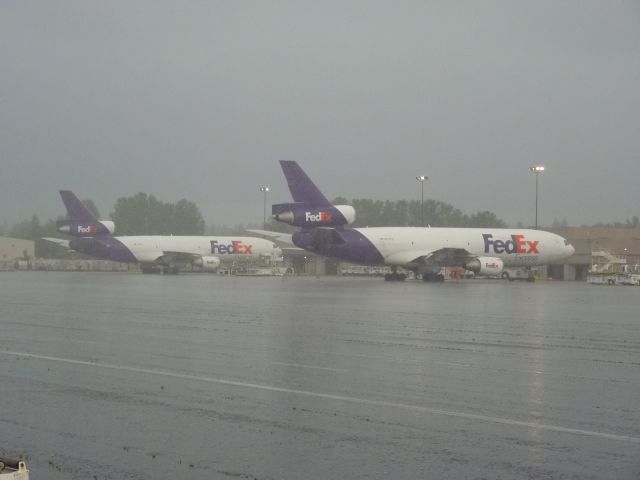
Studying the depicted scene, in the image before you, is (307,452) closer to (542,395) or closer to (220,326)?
(542,395)

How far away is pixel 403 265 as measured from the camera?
57625 millimetres

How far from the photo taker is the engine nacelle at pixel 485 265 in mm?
55969

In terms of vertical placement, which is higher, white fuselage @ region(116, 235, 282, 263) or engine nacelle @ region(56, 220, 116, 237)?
engine nacelle @ region(56, 220, 116, 237)

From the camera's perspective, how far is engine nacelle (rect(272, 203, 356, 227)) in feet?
175

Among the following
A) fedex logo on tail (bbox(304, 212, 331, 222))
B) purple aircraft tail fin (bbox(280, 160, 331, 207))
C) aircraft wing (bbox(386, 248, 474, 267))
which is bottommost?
aircraft wing (bbox(386, 248, 474, 267))

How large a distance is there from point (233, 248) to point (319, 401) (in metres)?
72.7

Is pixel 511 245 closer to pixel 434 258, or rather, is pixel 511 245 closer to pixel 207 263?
pixel 434 258

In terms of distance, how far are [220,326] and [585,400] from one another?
36.5 ft

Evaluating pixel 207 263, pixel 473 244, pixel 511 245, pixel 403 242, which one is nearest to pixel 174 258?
pixel 207 263

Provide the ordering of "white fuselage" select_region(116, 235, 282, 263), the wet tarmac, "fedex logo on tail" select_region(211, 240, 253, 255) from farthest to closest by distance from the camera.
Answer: "fedex logo on tail" select_region(211, 240, 253, 255) → "white fuselage" select_region(116, 235, 282, 263) → the wet tarmac

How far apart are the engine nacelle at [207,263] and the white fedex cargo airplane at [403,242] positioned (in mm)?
22888

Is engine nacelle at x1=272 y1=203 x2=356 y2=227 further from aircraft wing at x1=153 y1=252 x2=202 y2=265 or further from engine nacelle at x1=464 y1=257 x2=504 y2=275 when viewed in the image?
aircraft wing at x1=153 y1=252 x2=202 y2=265

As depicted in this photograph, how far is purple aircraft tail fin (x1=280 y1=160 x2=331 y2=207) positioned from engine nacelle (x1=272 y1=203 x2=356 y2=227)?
447mm

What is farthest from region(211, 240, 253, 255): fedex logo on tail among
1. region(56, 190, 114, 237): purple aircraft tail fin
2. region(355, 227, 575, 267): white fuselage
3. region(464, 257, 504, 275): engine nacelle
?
region(464, 257, 504, 275): engine nacelle
